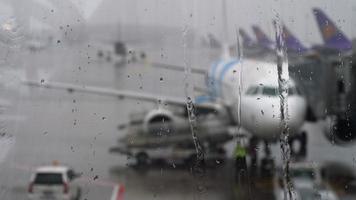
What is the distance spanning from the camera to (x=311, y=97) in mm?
2668

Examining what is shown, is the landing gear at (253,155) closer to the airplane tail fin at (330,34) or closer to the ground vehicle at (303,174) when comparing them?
the ground vehicle at (303,174)

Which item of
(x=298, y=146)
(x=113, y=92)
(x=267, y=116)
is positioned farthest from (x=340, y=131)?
(x=113, y=92)

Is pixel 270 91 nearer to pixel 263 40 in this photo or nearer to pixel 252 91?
pixel 252 91

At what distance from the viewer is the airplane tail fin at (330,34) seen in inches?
93.7

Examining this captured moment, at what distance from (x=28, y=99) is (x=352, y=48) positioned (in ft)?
5.44

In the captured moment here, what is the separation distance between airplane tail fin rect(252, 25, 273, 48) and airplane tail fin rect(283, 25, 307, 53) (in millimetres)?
84

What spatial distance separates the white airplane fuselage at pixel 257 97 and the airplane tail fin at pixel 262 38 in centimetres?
10

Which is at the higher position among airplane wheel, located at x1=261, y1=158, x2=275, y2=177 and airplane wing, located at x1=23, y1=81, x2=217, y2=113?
airplane wing, located at x1=23, y1=81, x2=217, y2=113

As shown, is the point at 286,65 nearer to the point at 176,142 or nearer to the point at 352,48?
the point at 352,48

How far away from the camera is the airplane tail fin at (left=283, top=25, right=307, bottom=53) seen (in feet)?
7.78

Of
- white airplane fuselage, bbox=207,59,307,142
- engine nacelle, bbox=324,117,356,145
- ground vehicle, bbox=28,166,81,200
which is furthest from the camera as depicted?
engine nacelle, bbox=324,117,356,145

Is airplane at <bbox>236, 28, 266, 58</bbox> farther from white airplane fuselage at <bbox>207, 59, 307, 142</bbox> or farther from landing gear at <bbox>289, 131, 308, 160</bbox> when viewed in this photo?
landing gear at <bbox>289, 131, 308, 160</bbox>

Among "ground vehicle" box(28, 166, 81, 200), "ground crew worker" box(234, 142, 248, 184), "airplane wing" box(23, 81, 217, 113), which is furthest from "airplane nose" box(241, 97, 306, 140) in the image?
"ground vehicle" box(28, 166, 81, 200)

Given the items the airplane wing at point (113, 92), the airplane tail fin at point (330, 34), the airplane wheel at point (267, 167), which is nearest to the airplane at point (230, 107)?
the airplane wing at point (113, 92)
